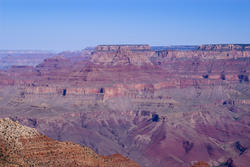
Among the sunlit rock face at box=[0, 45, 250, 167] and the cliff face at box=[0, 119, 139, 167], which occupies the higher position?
the cliff face at box=[0, 119, 139, 167]

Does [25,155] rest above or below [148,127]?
above

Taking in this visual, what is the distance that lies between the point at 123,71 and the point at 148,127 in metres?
40.9

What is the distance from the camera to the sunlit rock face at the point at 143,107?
4193 inches

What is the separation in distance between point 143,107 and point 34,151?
107 meters

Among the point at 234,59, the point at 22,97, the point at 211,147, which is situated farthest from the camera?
the point at 234,59

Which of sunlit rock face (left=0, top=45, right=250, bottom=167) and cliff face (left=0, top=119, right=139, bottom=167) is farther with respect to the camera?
sunlit rock face (left=0, top=45, right=250, bottom=167)

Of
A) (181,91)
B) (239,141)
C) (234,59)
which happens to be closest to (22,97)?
(181,91)

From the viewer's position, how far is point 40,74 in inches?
7013

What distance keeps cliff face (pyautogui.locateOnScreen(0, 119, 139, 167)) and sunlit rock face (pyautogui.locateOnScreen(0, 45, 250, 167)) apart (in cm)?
5132

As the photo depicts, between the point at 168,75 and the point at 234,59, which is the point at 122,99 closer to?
the point at 168,75

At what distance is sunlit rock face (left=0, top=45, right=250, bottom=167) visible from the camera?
106 metres

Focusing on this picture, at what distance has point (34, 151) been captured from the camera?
35.2m

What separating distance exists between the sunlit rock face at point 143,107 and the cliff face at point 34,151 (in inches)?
2021

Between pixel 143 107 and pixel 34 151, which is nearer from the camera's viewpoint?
pixel 34 151
